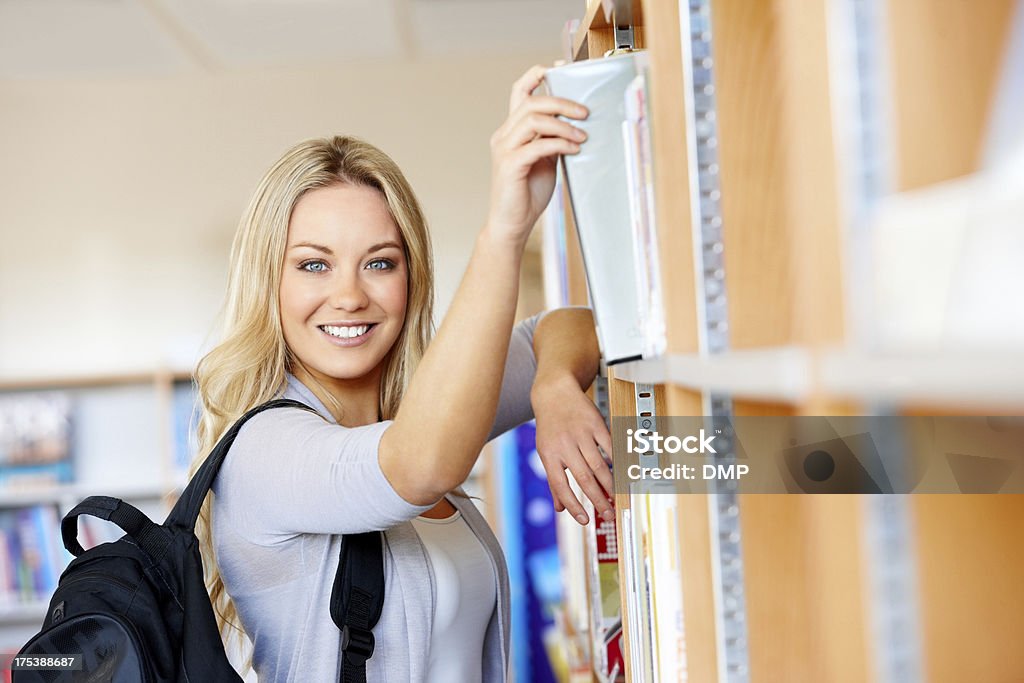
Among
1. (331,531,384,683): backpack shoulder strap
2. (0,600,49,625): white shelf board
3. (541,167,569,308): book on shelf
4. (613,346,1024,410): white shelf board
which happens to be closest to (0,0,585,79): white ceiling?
(541,167,569,308): book on shelf

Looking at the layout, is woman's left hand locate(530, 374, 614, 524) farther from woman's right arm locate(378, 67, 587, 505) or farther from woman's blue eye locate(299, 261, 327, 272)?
woman's blue eye locate(299, 261, 327, 272)

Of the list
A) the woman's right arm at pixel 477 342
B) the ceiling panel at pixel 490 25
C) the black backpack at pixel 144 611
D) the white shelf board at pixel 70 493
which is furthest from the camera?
the white shelf board at pixel 70 493

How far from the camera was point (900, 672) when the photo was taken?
15.3 inches

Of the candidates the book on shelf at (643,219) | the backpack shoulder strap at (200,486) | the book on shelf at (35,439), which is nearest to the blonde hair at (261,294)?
the backpack shoulder strap at (200,486)

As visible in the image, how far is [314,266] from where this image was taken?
1314 mm

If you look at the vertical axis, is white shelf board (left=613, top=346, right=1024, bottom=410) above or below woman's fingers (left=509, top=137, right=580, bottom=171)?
below

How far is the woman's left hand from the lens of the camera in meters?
1.11

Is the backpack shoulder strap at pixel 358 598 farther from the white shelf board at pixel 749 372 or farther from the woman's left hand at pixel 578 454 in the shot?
the white shelf board at pixel 749 372

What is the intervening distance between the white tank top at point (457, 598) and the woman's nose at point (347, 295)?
0.29 metres

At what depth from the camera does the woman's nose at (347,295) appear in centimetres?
128

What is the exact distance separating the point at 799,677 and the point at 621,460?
0.43m

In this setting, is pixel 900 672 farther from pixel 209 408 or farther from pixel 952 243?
pixel 209 408

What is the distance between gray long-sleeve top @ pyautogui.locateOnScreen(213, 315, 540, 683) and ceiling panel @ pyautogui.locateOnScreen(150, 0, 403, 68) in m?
2.48

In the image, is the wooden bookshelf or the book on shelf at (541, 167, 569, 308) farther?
the book on shelf at (541, 167, 569, 308)
